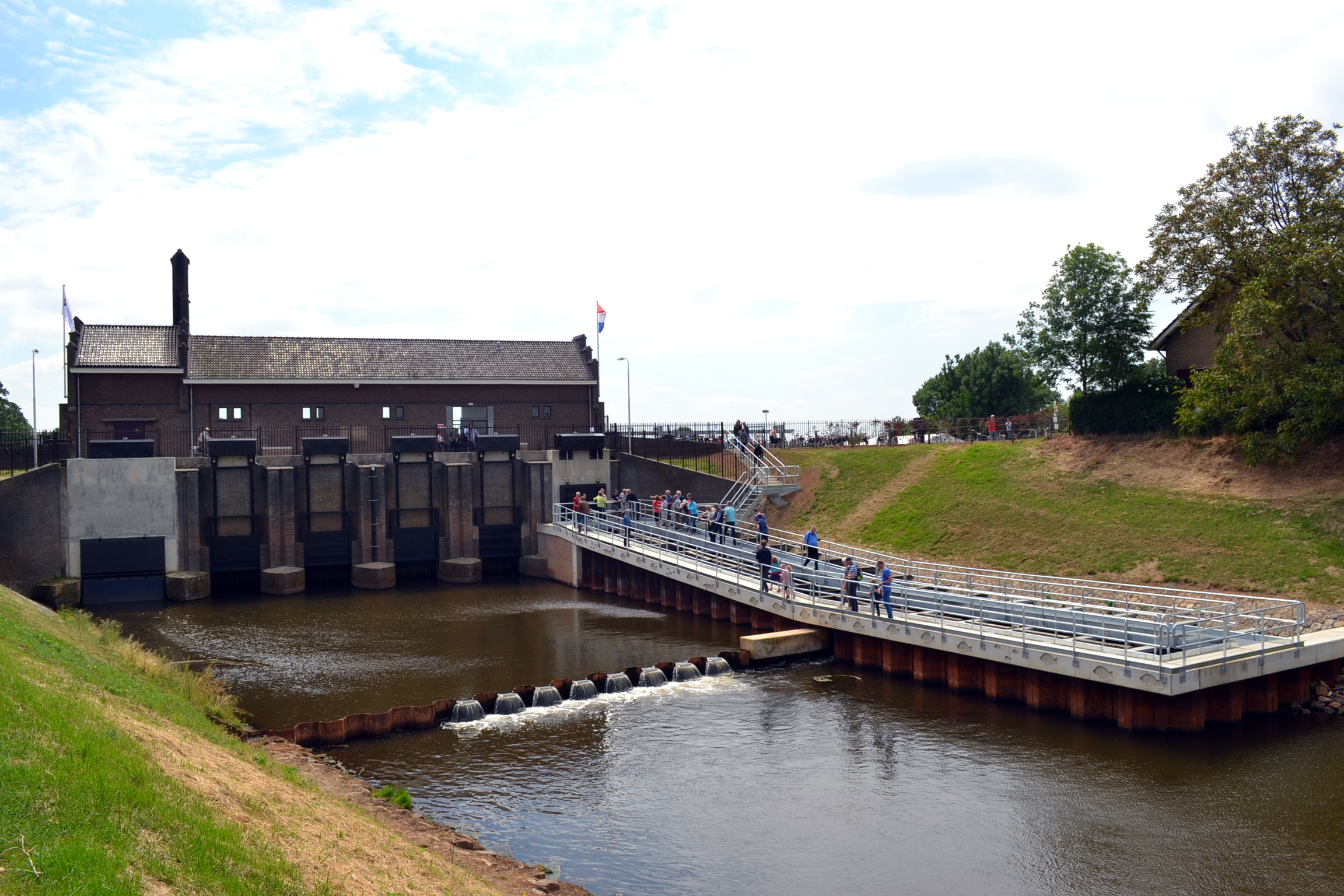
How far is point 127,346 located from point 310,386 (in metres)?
8.30

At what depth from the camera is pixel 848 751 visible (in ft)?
59.5

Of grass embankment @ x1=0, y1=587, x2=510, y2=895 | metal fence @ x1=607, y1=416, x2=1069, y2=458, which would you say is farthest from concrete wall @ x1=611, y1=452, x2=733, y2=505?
grass embankment @ x1=0, y1=587, x2=510, y2=895

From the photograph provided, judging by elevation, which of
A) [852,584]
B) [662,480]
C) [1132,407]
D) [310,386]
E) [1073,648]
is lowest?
[1073,648]

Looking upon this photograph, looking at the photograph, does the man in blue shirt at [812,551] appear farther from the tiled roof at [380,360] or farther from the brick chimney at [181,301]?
the brick chimney at [181,301]

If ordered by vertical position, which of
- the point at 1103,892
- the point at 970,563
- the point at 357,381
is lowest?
the point at 1103,892

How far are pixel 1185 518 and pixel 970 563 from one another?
265 inches

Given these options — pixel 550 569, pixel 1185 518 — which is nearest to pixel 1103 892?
pixel 1185 518

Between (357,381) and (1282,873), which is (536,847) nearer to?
(1282,873)

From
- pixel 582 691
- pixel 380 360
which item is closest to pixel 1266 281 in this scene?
pixel 582 691

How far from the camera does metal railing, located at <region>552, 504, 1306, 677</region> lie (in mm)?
19125

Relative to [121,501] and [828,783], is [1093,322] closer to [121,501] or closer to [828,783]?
[828,783]

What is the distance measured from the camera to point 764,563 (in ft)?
93.7

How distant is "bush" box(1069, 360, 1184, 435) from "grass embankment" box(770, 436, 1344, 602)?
70 centimetres

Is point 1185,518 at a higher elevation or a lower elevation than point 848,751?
higher
